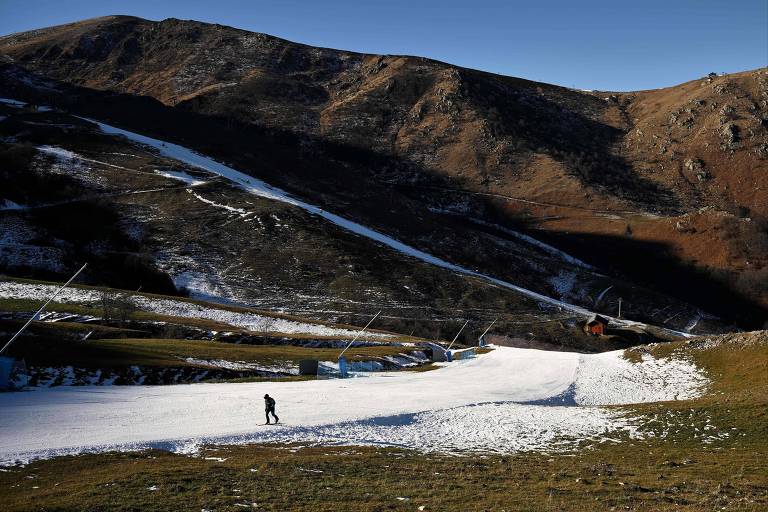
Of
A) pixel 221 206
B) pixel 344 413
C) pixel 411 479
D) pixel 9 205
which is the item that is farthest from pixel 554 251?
pixel 411 479

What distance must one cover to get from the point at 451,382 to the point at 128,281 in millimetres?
75780

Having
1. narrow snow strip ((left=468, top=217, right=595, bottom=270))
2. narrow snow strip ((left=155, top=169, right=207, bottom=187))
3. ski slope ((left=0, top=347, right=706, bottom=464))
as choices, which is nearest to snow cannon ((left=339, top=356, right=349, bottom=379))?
ski slope ((left=0, top=347, right=706, bottom=464))

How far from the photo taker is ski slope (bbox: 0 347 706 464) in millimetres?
29125

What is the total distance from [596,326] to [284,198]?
77.3 metres

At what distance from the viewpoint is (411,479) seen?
74.9 ft

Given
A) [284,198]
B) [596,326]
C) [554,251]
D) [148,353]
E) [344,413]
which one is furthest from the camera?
[554,251]

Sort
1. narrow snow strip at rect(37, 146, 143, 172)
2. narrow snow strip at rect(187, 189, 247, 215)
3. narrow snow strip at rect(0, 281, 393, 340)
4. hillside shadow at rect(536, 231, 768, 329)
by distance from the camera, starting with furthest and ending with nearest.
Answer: hillside shadow at rect(536, 231, 768, 329), narrow snow strip at rect(37, 146, 143, 172), narrow snow strip at rect(187, 189, 247, 215), narrow snow strip at rect(0, 281, 393, 340)

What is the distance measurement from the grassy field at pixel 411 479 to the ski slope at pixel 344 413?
2.56 meters

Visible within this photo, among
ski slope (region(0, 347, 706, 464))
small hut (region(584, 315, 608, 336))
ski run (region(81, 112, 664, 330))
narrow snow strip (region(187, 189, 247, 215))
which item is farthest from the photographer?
narrow snow strip (region(187, 189, 247, 215))

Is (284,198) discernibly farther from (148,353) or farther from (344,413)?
(344,413)

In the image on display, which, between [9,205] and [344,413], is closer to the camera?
[344,413]

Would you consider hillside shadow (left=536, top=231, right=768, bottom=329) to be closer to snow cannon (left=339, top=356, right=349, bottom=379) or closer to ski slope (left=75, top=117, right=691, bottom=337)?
ski slope (left=75, top=117, right=691, bottom=337)

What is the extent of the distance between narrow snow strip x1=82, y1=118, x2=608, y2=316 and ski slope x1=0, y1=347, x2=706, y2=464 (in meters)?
79.2

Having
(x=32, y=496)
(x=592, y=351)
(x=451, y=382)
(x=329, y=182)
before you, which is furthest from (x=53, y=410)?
(x=329, y=182)
